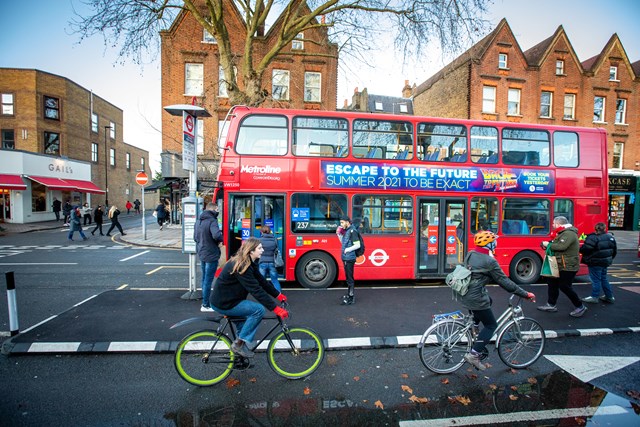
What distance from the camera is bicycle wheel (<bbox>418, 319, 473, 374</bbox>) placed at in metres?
4.04

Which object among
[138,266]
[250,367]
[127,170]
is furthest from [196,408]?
[127,170]

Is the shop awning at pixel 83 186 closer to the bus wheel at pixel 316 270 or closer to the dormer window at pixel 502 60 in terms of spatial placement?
the bus wheel at pixel 316 270

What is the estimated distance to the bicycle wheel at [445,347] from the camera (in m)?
4.04

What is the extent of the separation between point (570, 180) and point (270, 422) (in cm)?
955

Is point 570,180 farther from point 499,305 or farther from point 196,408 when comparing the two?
point 196,408

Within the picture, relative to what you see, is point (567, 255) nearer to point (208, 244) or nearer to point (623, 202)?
point (208, 244)

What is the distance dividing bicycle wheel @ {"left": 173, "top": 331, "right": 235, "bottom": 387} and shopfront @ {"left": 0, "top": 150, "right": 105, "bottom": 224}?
71.6 ft

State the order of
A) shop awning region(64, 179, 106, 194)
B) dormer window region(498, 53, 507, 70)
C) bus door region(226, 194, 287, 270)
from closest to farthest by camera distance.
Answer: bus door region(226, 194, 287, 270) → dormer window region(498, 53, 507, 70) → shop awning region(64, 179, 106, 194)

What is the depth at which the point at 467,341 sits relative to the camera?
4.16 m

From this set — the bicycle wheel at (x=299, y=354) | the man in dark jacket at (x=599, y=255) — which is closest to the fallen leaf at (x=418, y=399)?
the bicycle wheel at (x=299, y=354)

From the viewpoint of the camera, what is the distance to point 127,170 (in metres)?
40.4

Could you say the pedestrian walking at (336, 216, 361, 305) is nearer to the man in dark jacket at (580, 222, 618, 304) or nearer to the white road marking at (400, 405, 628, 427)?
the white road marking at (400, 405, 628, 427)

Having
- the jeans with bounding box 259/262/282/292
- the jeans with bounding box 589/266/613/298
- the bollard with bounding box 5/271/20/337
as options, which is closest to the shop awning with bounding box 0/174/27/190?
the bollard with bounding box 5/271/20/337

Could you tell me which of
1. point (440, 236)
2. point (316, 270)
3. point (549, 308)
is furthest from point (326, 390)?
point (440, 236)
